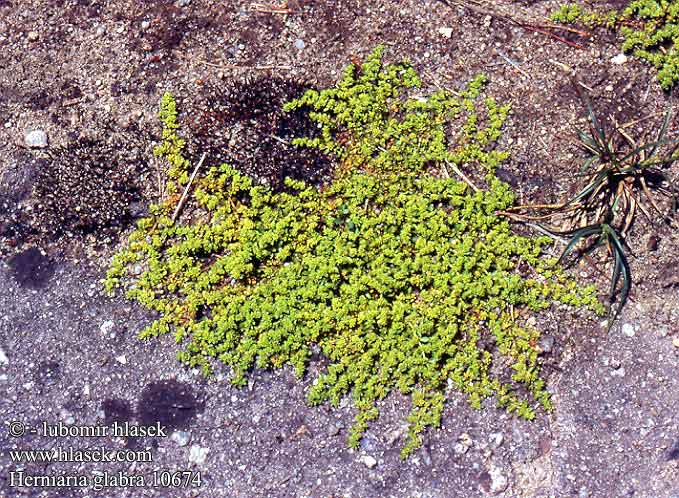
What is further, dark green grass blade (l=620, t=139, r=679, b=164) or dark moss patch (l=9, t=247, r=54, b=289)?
dark moss patch (l=9, t=247, r=54, b=289)

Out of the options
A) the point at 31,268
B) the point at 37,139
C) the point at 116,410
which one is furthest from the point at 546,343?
the point at 37,139

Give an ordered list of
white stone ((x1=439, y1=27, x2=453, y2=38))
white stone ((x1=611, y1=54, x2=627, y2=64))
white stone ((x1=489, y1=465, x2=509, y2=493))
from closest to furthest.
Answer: white stone ((x1=489, y1=465, x2=509, y2=493)), white stone ((x1=611, y1=54, x2=627, y2=64)), white stone ((x1=439, y1=27, x2=453, y2=38))

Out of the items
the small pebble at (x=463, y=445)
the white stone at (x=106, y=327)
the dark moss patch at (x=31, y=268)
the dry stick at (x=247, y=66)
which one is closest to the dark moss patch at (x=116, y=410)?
the white stone at (x=106, y=327)

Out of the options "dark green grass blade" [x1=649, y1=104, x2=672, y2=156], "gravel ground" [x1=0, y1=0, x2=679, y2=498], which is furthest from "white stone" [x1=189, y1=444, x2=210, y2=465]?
"dark green grass blade" [x1=649, y1=104, x2=672, y2=156]

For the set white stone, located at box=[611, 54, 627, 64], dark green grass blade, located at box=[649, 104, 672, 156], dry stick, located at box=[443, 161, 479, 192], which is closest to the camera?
dark green grass blade, located at box=[649, 104, 672, 156]

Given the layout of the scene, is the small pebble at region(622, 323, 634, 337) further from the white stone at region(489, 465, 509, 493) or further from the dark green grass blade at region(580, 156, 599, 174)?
the white stone at region(489, 465, 509, 493)

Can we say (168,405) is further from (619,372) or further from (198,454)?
(619,372)

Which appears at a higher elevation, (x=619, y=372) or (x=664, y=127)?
(x=664, y=127)

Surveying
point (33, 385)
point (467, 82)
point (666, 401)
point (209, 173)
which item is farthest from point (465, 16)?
point (33, 385)
